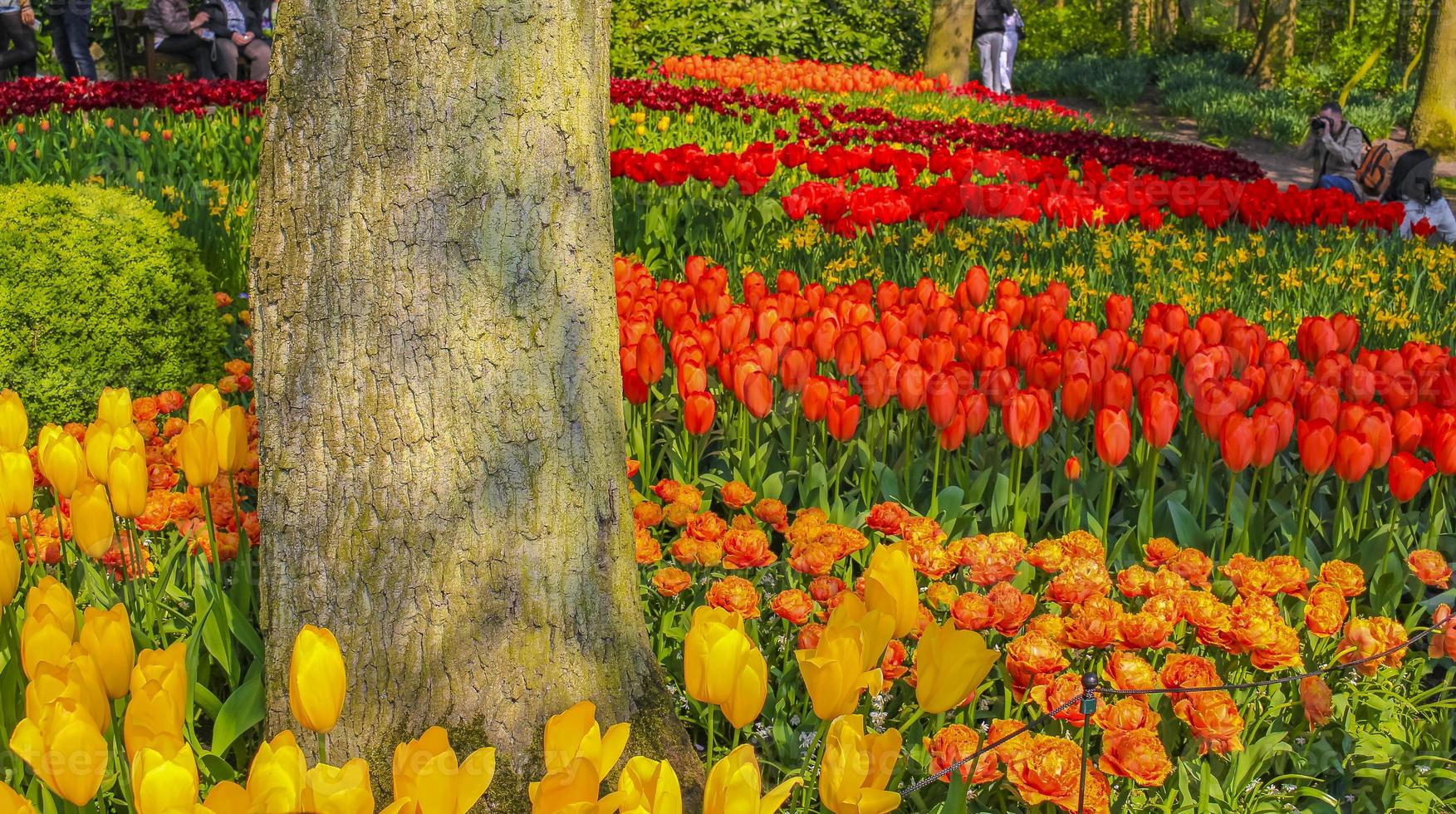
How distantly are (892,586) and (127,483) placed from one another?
1.20m

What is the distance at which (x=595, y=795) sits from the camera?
47.6 inches

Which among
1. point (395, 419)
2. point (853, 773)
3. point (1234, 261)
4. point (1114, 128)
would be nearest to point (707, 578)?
point (395, 419)

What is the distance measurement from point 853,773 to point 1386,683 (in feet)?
4.76

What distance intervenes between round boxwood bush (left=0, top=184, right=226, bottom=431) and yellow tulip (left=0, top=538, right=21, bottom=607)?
208 centimetres

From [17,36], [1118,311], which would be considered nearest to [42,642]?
[1118,311]

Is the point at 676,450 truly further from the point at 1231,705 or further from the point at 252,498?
the point at 1231,705

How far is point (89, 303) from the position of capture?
3.54m

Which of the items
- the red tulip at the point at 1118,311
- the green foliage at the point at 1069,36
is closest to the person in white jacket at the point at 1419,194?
the red tulip at the point at 1118,311

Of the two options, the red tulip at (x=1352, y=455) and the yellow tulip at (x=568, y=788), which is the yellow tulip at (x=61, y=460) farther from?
the red tulip at (x=1352, y=455)

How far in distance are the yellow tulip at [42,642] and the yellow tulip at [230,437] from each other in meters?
0.61

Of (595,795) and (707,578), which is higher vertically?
(595,795)

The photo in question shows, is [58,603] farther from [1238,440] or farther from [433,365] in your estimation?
[1238,440]

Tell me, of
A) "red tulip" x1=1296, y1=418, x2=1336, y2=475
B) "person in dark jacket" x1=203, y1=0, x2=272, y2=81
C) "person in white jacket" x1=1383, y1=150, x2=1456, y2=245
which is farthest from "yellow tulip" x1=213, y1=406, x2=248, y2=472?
"person in dark jacket" x1=203, y1=0, x2=272, y2=81

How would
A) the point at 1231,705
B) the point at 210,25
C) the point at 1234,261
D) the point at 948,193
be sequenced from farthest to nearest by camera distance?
the point at 210,25 < the point at 948,193 < the point at 1234,261 < the point at 1231,705
